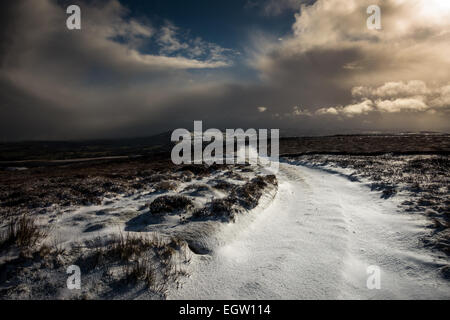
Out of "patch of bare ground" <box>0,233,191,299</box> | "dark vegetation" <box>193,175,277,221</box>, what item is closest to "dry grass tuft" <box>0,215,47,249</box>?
"patch of bare ground" <box>0,233,191,299</box>

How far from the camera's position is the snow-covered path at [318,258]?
18.1 feet

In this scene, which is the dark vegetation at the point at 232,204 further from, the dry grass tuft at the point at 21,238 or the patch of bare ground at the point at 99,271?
the dry grass tuft at the point at 21,238

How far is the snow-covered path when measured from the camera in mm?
5512

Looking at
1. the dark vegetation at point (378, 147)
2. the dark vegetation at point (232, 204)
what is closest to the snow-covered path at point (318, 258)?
the dark vegetation at point (232, 204)

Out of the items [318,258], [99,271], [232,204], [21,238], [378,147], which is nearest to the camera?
[99,271]

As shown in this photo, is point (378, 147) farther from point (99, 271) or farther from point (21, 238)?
point (21, 238)

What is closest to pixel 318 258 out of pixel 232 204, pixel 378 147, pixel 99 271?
pixel 232 204

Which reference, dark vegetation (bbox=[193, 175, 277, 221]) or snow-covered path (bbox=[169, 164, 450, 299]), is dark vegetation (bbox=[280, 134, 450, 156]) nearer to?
snow-covered path (bbox=[169, 164, 450, 299])

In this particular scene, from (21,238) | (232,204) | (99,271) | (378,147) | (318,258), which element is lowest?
(318,258)

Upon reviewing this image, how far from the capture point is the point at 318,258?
23.5 feet

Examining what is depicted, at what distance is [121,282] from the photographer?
208 inches

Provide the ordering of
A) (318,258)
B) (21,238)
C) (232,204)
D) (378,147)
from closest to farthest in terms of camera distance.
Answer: (21,238) → (318,258) → (232,204) → (378,147)
